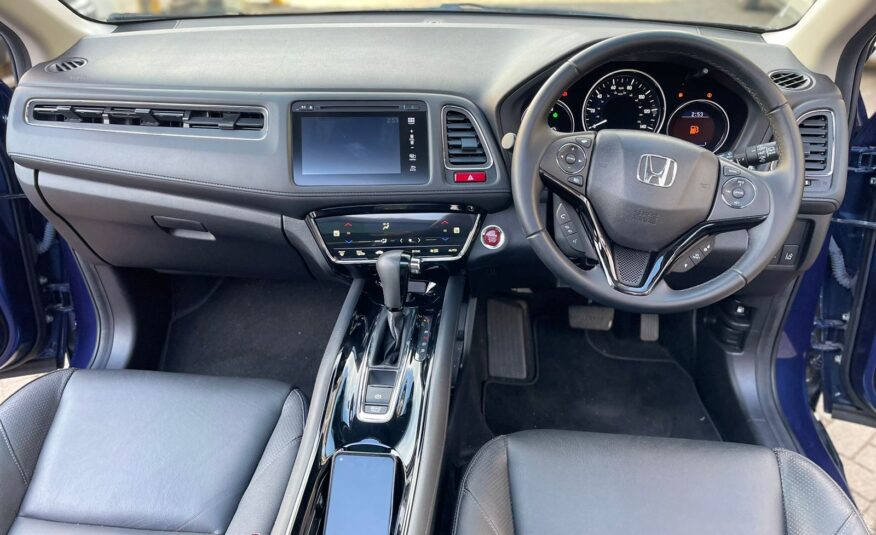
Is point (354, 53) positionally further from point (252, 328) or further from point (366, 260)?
point (252, 328)

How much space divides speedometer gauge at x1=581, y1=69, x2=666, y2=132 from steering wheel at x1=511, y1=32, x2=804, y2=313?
0.16m

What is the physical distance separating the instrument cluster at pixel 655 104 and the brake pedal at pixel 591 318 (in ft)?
A: 2.79

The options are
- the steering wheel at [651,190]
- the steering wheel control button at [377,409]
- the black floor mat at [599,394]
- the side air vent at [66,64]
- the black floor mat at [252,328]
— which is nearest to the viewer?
the steering wheel at [651,190]

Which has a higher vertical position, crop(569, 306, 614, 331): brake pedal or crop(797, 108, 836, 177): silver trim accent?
crop(797, 108, 836, 177): silver trim accent

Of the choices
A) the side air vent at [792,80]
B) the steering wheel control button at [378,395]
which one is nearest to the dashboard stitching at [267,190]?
the steering wheel control button at [378,395]

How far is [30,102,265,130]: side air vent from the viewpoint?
140cm

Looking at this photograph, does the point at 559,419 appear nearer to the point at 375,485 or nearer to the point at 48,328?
the point at 375,485

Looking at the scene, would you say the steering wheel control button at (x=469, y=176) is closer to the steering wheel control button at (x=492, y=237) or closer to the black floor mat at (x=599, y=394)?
the steering wheel control button at (x=492, y=237)

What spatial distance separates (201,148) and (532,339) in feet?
4.01

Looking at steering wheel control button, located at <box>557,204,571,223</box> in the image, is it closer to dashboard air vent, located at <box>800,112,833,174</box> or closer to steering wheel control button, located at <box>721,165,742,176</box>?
steering wheel control button, located at <box>721,165,742,176</box>

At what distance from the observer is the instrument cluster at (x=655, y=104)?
131cm

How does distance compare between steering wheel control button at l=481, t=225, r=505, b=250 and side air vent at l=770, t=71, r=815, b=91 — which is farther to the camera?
steering wheel control button at l=481, t=225, r=505, b=250

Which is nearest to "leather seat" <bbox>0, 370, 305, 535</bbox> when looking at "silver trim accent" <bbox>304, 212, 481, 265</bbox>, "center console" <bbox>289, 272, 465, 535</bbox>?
"center console" <bbox>289, 272, 465, 535</bbox>

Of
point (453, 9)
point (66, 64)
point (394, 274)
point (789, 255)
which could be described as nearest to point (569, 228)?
point (394, 274)
